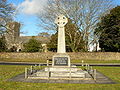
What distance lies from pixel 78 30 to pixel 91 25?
3.43 metres

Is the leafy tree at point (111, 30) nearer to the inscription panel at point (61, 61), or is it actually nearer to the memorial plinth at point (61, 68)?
the memorial plinth at point (61, 68)

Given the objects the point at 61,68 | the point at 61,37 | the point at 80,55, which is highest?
the point at 61,37

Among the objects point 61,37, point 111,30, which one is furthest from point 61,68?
point 111,30

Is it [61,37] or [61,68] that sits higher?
[61,37]

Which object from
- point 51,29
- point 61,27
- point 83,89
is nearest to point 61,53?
point 61,27

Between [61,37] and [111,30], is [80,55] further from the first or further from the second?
[61,37]

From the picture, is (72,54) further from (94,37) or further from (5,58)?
(5,58)

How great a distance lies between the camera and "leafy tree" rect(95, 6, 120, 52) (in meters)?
38.5

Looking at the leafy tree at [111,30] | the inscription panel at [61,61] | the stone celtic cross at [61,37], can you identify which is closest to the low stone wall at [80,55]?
the leafy tree at [111,30]

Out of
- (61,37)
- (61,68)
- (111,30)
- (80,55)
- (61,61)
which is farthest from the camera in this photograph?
(111,30)

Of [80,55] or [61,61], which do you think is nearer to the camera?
[61,61]

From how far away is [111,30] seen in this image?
130 ft

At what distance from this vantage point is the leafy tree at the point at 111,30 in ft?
126

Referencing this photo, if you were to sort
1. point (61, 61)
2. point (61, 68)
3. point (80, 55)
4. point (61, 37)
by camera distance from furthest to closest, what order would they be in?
1. point (80, 55)
2. point (61, 37)
3. point (61, 61)
4. point (61, 68)
